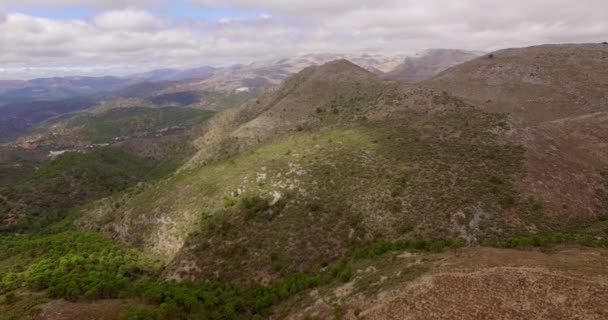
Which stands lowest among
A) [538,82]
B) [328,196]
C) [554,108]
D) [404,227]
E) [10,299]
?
[10,299]

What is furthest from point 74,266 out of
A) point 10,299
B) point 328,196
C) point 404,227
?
point 404,227

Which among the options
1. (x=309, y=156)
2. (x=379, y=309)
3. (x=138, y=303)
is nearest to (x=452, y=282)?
(x=379, y=309)

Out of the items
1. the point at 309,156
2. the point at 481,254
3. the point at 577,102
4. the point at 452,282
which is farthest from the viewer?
the point at 577,102

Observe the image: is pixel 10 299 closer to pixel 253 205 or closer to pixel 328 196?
pixel 253 205

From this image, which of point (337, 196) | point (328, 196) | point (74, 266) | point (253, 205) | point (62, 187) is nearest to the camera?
point (337, 196)

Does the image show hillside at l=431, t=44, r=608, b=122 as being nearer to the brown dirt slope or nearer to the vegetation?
the brown dirt slope

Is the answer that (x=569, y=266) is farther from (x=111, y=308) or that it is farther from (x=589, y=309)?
(x=111, y=308)

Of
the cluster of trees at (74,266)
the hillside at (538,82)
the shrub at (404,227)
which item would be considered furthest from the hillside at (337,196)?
the hillside at (538,82)

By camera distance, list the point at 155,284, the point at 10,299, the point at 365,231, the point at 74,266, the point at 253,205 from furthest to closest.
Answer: the point at 253,205, the point at 74,266, the point at 365,231, the point at 155,284, the point at 10,299

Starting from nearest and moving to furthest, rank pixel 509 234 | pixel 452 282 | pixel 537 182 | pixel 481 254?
pixel 452 282 → pixel 481 254 → pixel 509 234 → pixel 537 182

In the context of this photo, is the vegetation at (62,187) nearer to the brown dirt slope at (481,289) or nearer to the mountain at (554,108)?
the brown dirt slope at (481,289)

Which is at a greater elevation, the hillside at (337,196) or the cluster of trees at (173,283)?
the hillside at (337,196)
